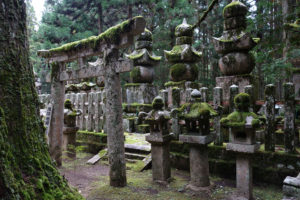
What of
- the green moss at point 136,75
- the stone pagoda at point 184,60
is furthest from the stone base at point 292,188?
the green moss at point 136,75

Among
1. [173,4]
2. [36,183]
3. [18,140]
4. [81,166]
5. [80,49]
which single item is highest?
[173,4]

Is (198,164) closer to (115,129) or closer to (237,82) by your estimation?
(115,129)

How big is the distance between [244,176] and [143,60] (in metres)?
6.21

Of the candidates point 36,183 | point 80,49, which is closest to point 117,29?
point 80,49

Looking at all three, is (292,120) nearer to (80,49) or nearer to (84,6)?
(80,49)

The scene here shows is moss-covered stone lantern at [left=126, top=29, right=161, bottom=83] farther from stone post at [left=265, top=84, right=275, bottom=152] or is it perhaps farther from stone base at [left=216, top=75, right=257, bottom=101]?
stone post at [left=265, top=84, right=275, bottom=152]

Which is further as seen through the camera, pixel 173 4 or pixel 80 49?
pixel 173 4

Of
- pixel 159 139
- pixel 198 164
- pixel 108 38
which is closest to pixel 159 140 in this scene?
pixel 159 139

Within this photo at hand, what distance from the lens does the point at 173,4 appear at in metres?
15.7

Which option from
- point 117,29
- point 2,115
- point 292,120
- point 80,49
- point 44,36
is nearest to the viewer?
point 2,115

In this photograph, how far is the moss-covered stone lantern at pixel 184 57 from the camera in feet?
27.9

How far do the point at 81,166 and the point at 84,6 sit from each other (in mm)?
13502

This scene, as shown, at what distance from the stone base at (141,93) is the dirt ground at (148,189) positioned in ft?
12.9

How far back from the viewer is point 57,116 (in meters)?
5.89
